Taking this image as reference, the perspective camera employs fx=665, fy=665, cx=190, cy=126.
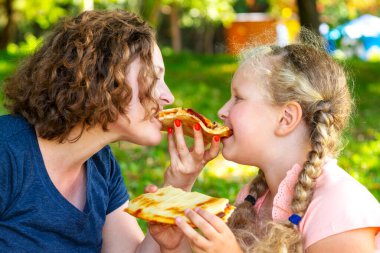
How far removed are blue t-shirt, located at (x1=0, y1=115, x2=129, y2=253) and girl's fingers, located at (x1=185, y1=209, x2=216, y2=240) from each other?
756 mm

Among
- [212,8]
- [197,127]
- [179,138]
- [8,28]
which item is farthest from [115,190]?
[212,8]

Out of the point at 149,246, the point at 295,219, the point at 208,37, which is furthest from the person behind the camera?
the point at 208,37

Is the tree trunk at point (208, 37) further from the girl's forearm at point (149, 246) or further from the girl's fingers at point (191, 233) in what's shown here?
the girl's fingers at point (191, 233)

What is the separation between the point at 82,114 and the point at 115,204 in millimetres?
782

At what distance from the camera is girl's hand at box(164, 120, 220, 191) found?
11.2 feet

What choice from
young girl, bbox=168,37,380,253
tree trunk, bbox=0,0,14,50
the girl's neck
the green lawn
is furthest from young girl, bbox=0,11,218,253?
tree trunk, bbox=0,0,14,50

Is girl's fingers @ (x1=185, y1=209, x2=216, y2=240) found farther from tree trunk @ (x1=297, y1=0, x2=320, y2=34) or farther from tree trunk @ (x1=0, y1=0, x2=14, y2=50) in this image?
tree trunk @ (x1=0, y1=0, x2=14, y2=50)

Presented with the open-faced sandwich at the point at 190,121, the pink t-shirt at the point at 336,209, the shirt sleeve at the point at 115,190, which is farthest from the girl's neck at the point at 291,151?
the shirt sleeve at the point at 115,190

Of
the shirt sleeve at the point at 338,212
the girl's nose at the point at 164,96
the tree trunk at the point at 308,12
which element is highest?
the girl's nose at the point at 164,96

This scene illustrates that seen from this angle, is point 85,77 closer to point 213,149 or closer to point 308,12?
point 213,149

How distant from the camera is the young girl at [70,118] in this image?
10.0 feet

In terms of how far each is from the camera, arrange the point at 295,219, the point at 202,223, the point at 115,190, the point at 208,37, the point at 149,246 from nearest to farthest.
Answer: the point at 202,223 < the point at 295,219 < the point at 149,246 < the point at 115,190 < the point at 208,37

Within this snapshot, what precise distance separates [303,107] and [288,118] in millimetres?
90

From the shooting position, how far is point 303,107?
10.5 ft
